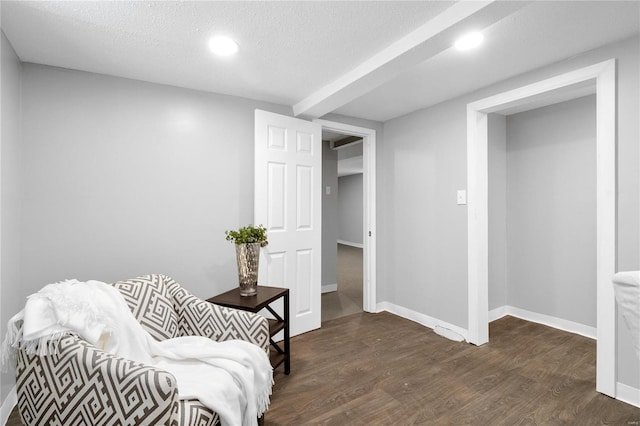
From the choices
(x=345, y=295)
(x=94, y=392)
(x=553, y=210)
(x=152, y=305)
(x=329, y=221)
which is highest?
Result: (x=553, y=210)

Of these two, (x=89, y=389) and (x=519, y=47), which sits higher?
(x=519, y=47)

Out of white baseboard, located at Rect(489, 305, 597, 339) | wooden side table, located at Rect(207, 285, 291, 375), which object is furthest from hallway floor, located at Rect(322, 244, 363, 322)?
white baseboard, located at Rect(489, 305, 597, 339)

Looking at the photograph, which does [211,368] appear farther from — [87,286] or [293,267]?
[293,267]

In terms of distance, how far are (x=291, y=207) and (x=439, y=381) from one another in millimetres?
1790

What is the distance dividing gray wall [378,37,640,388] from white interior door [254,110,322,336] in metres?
0.96

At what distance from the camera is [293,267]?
2.91 metres

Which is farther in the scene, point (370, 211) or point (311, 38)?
point (370, 211)

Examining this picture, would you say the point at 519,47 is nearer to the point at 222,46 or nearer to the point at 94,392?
the point at 222,46

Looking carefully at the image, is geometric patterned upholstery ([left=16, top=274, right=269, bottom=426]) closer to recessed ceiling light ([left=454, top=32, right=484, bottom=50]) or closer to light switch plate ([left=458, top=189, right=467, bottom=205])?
recessed ceiling light ([left=454, top=32, right=484, bottom=50])

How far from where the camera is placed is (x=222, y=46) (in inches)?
73.9

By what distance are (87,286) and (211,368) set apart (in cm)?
72

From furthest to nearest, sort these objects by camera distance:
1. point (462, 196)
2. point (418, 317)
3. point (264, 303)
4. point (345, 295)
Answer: point (345, 295) → point (418, 317) → point (462, 196) → point (264, 303)

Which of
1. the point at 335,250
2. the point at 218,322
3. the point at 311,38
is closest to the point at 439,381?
the point at 218,322

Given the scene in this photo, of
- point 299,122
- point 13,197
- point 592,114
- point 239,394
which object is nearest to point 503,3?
point 299,122
